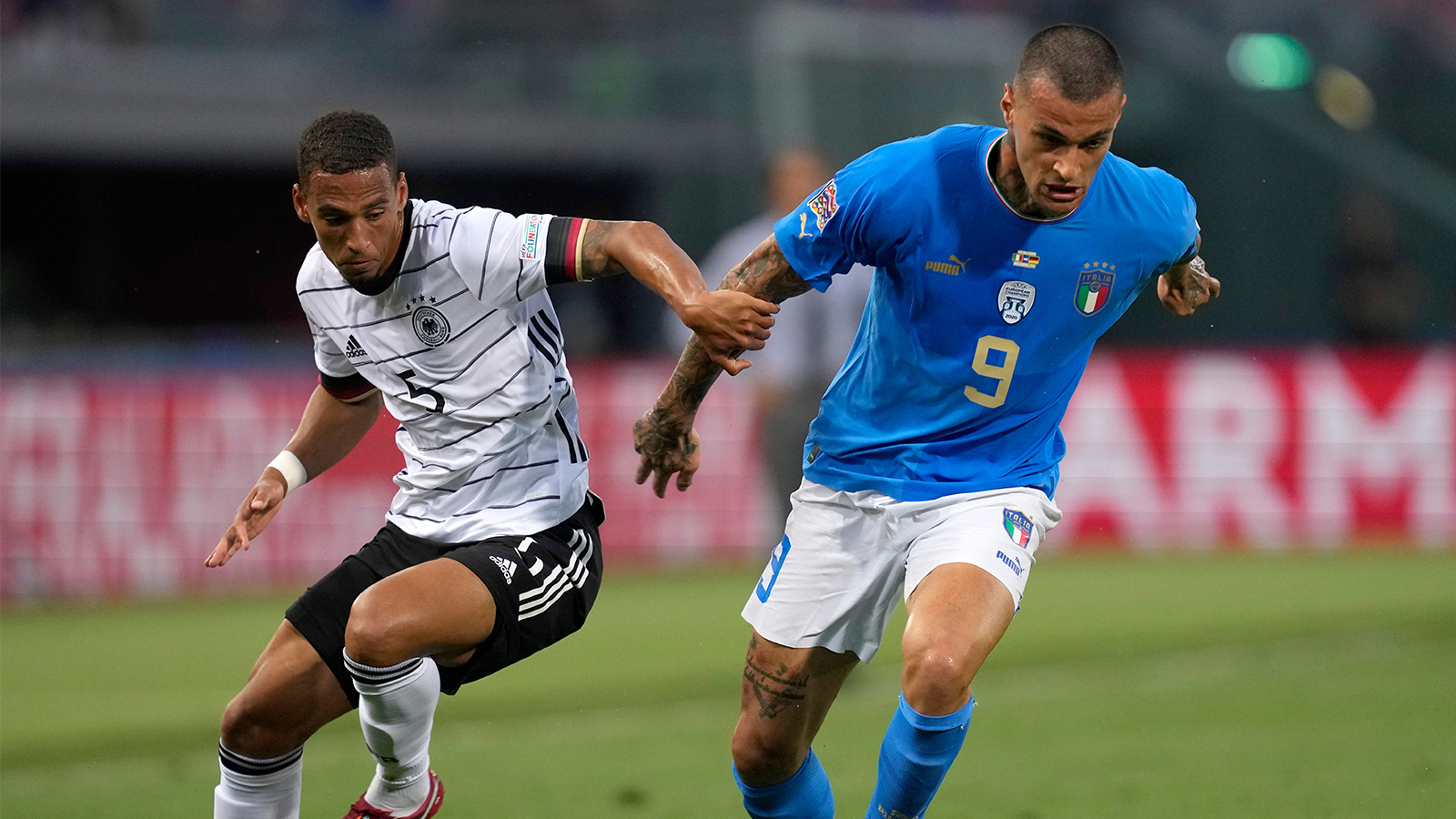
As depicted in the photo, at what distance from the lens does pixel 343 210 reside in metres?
4.55

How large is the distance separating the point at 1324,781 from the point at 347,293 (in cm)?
399

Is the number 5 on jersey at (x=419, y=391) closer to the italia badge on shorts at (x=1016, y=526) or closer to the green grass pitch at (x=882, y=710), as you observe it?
the italia badge on shorts at (x=1016, y=526)

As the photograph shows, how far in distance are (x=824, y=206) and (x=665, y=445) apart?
878 mm

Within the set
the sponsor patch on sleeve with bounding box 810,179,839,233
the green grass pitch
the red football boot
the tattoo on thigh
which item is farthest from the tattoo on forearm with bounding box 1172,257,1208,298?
the red football boot

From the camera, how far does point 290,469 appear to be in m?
5.16

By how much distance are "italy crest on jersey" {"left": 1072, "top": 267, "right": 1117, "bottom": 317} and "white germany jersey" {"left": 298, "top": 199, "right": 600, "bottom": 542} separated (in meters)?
1.40

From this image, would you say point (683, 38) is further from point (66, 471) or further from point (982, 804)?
point (982, 804)

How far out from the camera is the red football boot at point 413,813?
16.5 feet

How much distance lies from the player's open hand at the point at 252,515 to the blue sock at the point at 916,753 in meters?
1.86

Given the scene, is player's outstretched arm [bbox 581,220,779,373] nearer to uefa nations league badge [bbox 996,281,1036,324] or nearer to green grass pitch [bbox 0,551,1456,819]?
uefa nations league badge [bbox 996,281,1036,324]

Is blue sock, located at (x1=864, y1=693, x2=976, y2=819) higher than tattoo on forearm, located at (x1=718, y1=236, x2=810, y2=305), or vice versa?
tattoo on forearm, located at (x1=718, y1=236, x2=810, y2=305)

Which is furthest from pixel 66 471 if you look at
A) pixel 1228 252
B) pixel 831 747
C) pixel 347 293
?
pixel 1228 252

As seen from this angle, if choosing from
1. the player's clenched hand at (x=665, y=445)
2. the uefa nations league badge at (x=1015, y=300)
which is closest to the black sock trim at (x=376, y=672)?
the player's clenched hand at (x=665, y=445)

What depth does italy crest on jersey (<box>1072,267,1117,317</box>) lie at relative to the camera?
4598 mm
